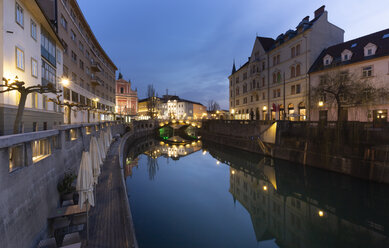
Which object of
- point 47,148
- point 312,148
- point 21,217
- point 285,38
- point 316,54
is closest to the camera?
point 21,217

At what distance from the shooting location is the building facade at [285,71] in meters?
33.1

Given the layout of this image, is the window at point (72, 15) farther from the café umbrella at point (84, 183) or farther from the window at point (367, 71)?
the window at point (367, 71)

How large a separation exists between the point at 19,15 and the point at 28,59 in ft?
10.5

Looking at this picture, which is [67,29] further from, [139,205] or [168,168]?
[139,205]

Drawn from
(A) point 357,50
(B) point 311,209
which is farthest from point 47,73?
(A) point 357,50

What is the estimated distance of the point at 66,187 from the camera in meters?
9.48

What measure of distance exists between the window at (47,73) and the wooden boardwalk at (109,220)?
1373 centimetres

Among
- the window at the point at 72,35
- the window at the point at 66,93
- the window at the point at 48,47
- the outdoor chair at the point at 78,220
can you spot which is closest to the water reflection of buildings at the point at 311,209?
the outdoor chair at the point at 78,220

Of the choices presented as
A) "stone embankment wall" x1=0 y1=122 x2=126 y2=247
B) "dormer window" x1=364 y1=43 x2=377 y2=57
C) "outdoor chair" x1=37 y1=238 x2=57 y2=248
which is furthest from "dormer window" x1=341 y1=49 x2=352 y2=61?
"outdoor chair" x1=37 y1=238 x2=57 y2=248

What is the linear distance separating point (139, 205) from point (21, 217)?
9.88m

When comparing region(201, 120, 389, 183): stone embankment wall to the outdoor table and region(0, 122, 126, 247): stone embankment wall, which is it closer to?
the outdoor table

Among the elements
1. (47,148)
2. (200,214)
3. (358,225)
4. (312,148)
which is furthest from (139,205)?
(312,148)

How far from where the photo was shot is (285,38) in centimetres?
3828

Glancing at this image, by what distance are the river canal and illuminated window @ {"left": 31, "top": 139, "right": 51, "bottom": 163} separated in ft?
20.7
